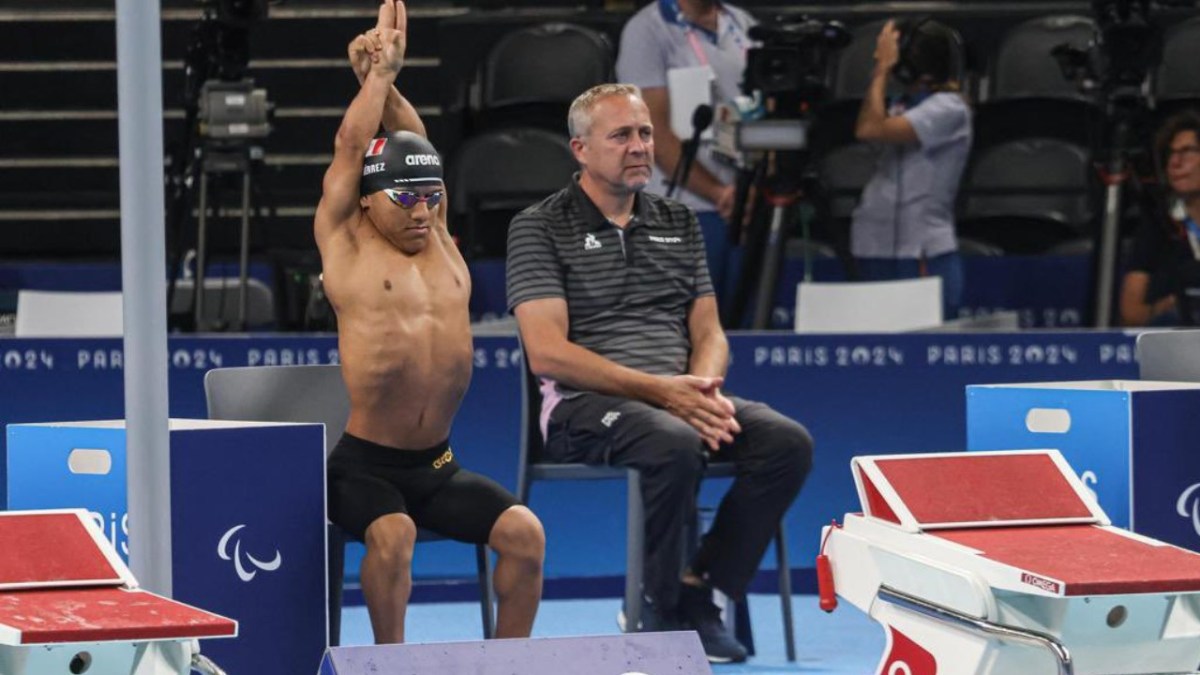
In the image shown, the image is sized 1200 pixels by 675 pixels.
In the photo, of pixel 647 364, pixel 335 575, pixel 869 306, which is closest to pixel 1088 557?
pixel 335 575

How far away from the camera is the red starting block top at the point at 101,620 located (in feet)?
9.95

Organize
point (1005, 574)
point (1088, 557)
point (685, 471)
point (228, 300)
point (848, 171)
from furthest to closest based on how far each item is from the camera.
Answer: point (848, 171) < point (228, 300) < point (685, 471) < point (1088, 557) < point (1005, 574)

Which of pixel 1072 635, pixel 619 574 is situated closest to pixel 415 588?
pixel 619 574

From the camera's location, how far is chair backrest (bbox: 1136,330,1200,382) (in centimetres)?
499

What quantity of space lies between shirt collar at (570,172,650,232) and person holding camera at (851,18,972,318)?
73.7 inches

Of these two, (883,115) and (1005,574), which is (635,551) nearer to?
(1005,574)

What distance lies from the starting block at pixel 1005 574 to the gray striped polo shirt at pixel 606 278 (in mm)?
1468

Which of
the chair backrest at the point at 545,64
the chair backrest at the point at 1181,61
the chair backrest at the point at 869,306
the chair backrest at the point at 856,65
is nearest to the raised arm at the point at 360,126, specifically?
the chair backrest at the point at 869,306

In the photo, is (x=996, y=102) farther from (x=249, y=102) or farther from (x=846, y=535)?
(x=846, y=535)

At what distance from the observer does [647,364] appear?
556cm

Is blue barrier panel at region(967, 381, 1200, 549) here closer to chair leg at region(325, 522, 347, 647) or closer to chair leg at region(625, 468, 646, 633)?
chair leg at region(625, 468, 646, 633)

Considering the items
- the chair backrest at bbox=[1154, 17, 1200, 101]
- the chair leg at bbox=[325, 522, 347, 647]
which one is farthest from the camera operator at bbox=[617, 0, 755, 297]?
the chair leg at bbox=[325, 522, 347, 647]

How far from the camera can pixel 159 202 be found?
10.2ft

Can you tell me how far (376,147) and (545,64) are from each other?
13.8ft
